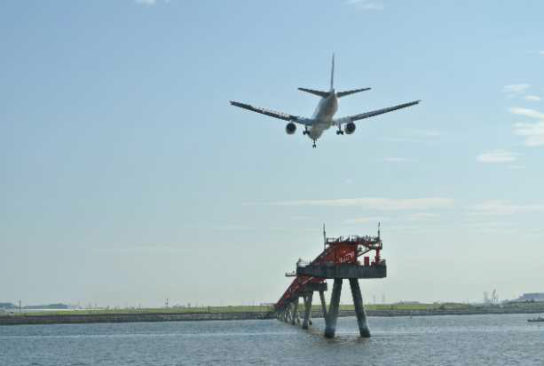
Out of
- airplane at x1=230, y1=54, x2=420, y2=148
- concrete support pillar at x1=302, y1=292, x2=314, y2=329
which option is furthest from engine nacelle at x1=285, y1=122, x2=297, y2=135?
concrete support pillar at x1=302, y1=292, x2=314, y2=329

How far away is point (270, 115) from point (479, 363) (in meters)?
37.1

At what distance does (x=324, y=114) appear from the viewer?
104m

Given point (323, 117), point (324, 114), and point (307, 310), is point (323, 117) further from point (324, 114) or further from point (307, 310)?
point (307, 310)

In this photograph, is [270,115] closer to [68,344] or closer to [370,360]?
[370,360]

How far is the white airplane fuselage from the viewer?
339 feet

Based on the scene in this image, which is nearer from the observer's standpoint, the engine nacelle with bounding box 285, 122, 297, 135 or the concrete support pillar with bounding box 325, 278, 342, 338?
the engine nacelle with bounding box 285, 122, 297, 135

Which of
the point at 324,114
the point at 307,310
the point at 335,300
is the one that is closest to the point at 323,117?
the point at 324,114

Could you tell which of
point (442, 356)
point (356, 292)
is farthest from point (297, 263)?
point (442, 356)

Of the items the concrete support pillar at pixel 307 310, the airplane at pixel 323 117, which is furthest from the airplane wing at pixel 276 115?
the concrete support pillar at pixel 307 310

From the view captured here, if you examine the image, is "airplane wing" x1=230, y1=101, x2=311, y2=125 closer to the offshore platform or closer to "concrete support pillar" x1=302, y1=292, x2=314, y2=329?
the offshore platform

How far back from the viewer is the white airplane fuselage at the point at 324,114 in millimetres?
103312

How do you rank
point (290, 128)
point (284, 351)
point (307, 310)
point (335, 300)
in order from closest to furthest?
1. point (290, 128)
2. point (284, 351)
3. point (335, 300)
4. point (307, 310)

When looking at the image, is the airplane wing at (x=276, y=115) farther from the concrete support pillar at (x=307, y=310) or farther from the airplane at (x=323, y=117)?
the concrete support pillar at (x=307, y=310)

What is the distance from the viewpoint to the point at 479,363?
96.2 metres
